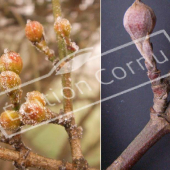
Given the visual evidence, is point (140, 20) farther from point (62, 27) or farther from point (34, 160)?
point (34, 160)

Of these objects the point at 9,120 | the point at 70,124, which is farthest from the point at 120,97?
the point at 9,120

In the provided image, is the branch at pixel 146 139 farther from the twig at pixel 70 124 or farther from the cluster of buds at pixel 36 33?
the cluster of buds at pixel 36 33

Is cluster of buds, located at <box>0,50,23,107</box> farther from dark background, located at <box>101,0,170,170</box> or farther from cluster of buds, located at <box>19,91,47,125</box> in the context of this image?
dark background, located at <box>101,0,170,170</box>

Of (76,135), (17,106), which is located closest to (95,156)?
(76,135)

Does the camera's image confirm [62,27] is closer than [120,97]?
Yes

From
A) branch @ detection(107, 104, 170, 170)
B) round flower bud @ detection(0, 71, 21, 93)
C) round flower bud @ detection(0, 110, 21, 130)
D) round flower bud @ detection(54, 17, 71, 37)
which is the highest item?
round flower bud @ detection(54, 17, 71, 37)

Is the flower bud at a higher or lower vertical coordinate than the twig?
higher

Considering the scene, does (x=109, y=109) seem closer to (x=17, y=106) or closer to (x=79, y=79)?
(x=79, y=79)

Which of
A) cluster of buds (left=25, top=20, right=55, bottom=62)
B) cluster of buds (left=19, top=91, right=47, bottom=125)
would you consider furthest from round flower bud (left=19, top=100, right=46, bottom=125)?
cluster of buds (left=25, top=20, right=55, bottom=62)
